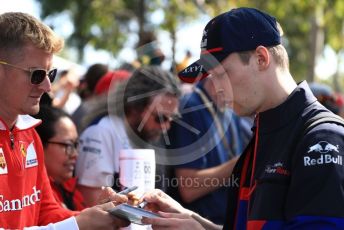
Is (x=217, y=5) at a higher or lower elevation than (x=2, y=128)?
higher

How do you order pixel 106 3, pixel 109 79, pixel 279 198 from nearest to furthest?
1. pixel 279 198
2. pixel 109 79
3. pixel 106 3

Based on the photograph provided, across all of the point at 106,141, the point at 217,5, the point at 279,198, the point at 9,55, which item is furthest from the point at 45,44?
the point at 217,5

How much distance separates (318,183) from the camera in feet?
9.18

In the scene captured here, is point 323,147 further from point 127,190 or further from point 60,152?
point 60,152

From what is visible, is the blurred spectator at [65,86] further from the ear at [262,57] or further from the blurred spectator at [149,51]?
the ear at [262,57]

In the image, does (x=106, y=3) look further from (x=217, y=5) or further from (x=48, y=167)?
(x=48, y=167)

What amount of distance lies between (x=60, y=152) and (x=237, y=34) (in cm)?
243

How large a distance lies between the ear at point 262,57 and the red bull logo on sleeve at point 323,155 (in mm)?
496

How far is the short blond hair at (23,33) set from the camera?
360cm

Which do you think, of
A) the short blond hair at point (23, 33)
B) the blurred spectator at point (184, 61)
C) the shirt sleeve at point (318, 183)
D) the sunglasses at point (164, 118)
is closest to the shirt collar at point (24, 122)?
the short blond hair at point (23, 33)

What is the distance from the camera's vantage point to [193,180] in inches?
211

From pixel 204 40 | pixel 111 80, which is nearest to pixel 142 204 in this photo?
pixel 204 40

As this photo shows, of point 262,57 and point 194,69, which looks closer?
point 262,57

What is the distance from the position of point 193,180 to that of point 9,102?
2.10 m
